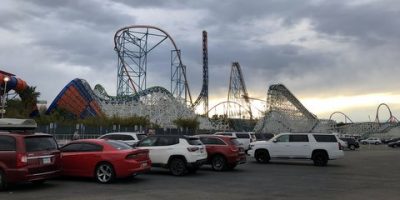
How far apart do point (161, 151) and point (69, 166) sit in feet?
13.4

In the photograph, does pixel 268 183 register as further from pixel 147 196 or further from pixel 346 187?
pixel 147 196

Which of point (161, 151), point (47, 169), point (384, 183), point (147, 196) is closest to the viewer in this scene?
point (147, 196)

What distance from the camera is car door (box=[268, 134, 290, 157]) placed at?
27.8m

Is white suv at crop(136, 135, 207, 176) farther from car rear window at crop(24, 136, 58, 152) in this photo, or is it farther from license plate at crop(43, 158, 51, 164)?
license plate at crop(43, 158, 51, 164)

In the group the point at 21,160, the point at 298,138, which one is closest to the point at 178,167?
the point at 21,160

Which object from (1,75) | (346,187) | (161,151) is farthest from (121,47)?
(346,187)

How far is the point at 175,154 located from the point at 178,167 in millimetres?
510

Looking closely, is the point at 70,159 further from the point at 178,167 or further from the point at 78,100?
the point at 78,100

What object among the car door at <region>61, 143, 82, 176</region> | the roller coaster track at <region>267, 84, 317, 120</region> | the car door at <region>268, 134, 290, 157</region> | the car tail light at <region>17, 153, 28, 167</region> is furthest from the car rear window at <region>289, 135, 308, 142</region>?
the roller coaster track at <region>267, 84, 317, 120</region>

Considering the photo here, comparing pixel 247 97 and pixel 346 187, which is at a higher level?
pixel 247 97

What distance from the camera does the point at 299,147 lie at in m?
27.7

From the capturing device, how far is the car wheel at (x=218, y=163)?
875 inches

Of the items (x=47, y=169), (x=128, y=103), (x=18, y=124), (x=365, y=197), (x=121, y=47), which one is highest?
(x=121, y=47)

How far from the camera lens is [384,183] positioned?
17375mm
